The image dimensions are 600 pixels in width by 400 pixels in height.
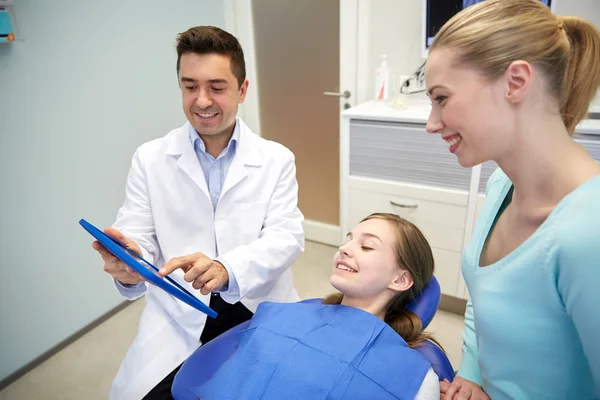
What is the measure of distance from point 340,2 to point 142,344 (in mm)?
2066

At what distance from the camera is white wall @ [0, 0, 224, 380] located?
174 centimetres

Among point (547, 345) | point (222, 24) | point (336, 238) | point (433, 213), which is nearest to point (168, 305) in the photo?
point (547, 345)

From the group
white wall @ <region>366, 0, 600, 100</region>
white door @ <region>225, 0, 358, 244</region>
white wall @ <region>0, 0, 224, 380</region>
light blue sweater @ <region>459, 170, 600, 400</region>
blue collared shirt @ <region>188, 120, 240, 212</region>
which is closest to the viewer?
light blue sweater @ <region>459, 170, 600, 400</region>

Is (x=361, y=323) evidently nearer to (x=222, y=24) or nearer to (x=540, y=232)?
(x=540, y=232)

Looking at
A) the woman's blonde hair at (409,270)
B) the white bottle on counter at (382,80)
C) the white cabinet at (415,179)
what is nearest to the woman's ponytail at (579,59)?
the woman's blonde hair at (409,270)

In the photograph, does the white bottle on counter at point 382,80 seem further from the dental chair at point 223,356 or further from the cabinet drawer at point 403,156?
the dental chair at point 223,356

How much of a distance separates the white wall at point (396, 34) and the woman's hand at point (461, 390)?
189 centimetres

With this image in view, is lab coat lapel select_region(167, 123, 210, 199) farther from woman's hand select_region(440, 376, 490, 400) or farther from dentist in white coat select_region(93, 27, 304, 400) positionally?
woman's hand select_region(440, 376, 490, 400)

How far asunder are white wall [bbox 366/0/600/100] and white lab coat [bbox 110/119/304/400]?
1.35 metres

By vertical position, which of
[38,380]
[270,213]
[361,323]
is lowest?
[38,380]

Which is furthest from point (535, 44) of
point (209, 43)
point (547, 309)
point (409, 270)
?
point (209, 43)

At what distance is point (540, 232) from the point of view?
670 millimetres

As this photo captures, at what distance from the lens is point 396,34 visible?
2.40 metres

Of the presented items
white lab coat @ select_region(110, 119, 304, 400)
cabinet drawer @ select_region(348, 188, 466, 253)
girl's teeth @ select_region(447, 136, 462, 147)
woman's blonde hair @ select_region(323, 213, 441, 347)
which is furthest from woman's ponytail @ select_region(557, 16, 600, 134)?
cabinet drawer @ select_region(348, 188, 466, 253)
